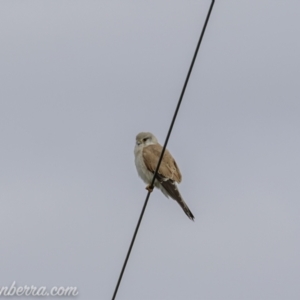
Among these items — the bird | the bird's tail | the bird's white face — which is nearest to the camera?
the bird's tail

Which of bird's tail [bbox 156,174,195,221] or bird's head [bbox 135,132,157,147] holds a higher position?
bird's head [bbox 135,132,157,147]

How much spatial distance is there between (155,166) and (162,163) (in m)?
0.11

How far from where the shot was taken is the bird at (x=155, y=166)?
435 inches

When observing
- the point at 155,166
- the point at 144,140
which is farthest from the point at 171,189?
the point at 144,140

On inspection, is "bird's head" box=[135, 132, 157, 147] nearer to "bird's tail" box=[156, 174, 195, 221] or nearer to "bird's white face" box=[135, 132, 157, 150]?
"bird's white face" box=[135, 132, 157, 150]

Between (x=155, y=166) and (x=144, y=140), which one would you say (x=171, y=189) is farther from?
(x=144, y=140)

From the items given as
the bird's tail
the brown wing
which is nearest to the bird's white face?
the brown wing

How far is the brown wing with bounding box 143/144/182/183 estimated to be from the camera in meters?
11.2

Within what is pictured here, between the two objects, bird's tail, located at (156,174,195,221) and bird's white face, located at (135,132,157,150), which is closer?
bird's tail, located at (156,174,195,221)

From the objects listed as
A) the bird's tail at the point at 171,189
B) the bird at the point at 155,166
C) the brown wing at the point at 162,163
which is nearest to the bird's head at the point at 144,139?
the bird at the point at 155,166

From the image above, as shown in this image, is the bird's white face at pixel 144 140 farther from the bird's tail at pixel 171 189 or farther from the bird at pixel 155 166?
the bird's tail at pixel 171 189

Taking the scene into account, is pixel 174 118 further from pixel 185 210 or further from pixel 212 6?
pixel 185 210

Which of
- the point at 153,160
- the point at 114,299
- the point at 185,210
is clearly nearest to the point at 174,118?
the point at 114,299

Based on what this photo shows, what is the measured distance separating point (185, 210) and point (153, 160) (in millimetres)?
1042
